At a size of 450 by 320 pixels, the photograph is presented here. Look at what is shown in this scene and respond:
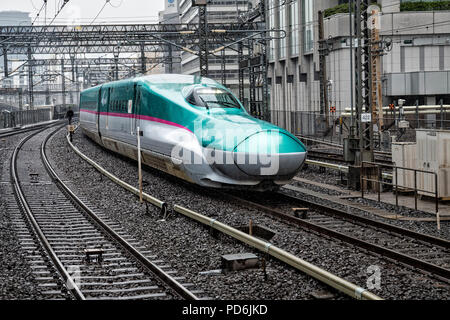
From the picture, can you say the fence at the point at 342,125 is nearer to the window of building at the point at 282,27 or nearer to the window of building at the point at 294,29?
the window of building at the point at 294,29

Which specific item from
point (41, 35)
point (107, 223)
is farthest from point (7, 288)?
point (41, 35)

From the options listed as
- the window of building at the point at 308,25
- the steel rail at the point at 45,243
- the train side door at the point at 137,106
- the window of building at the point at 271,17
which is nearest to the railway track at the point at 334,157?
the train side door at the point at 137,106

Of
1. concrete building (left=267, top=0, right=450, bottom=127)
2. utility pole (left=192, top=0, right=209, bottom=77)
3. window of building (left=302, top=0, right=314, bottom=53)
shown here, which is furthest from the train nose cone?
window of building (left=302, top=0, right=314, bottom=53)

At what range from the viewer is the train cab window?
54.7 feet

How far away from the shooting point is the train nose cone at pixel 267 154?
14102 millimetres

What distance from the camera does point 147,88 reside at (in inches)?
749

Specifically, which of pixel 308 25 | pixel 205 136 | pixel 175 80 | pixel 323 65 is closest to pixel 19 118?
pixel 308 25

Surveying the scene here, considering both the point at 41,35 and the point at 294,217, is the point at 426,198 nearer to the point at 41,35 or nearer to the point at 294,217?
the point at 294,217

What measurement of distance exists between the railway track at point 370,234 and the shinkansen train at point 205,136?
820mm

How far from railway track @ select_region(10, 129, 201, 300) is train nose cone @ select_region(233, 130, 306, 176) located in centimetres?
304

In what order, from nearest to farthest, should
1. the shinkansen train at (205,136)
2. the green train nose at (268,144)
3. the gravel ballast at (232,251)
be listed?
1. the gravel ballast at (232,251)
2. the green train nose at (268,144)
3. the shinkansen train at (205,136)

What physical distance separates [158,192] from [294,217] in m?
5.58

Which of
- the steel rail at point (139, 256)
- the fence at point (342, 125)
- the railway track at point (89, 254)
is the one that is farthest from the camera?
the fence at point (342, 125)
